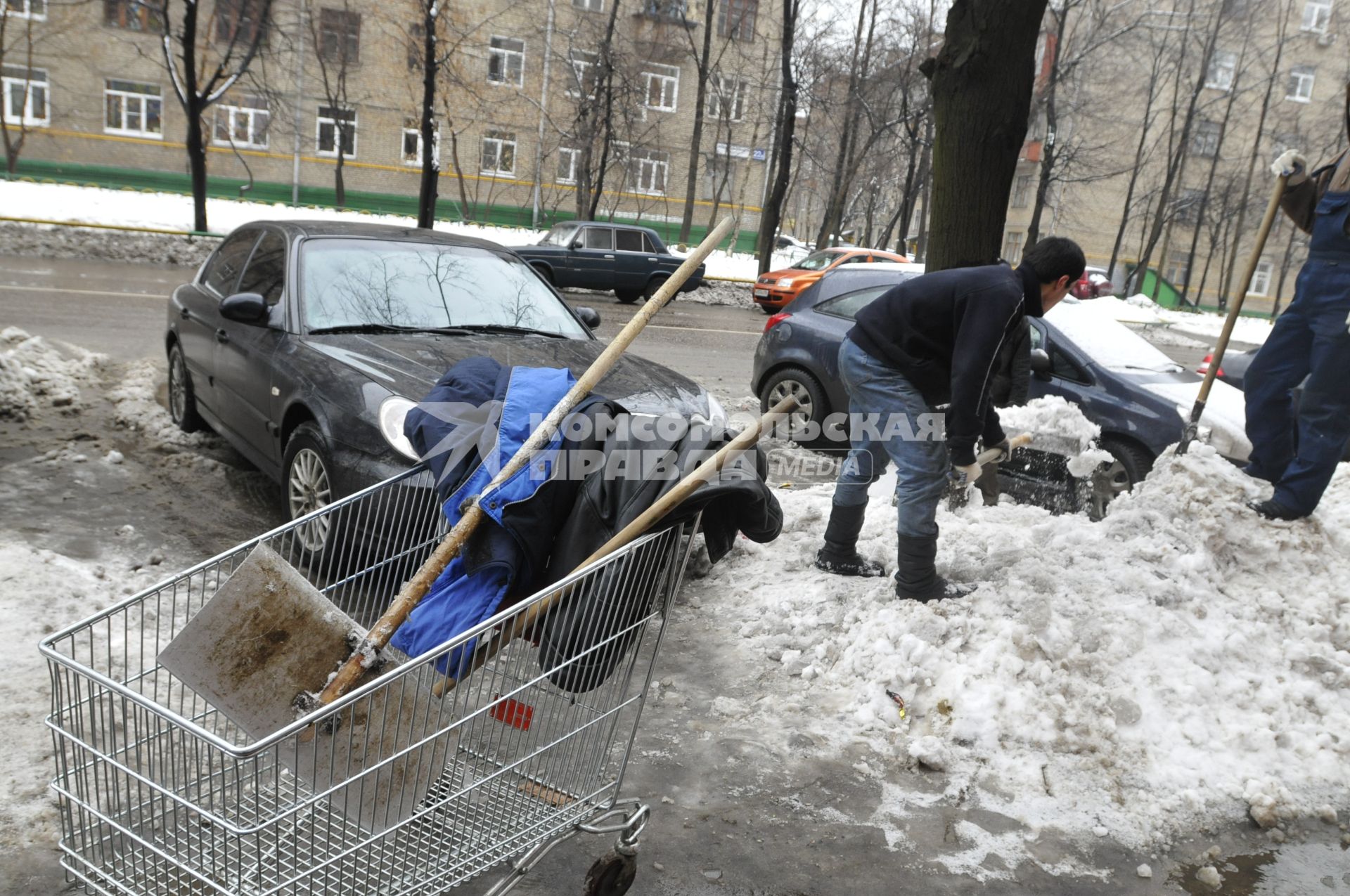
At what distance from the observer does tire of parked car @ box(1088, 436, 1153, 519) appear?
7.14 m

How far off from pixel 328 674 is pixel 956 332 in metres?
3.01

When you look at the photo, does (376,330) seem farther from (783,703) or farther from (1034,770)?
(1034,770)

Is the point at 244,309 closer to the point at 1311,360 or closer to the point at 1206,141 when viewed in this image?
the point at 1311,360

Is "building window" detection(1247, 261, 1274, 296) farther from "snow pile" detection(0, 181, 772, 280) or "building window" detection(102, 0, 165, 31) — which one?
"building window" detection(102, 0, 165, 31)

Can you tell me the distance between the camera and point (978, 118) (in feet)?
17.9

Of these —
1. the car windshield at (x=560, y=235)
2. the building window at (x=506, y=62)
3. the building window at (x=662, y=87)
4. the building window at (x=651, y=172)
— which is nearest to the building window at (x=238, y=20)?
the building window at (x=506, y=62)

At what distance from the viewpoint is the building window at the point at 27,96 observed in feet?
115

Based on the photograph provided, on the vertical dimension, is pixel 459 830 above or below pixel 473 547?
below

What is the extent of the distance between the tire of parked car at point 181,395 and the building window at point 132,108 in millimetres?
35328

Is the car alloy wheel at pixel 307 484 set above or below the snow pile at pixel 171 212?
above

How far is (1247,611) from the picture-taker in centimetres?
455

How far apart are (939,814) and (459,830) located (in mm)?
1766

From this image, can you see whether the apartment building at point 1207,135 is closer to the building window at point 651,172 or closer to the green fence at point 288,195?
the building window at point 651,172

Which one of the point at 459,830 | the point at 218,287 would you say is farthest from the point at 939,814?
Answer: the point at 218,287
